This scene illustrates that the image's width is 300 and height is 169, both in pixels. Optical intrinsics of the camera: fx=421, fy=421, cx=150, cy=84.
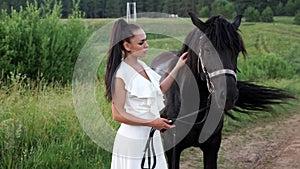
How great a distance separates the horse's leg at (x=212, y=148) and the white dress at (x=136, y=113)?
1.11 metres

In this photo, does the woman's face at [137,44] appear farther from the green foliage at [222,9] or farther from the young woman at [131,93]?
the green foliage at [222,9]

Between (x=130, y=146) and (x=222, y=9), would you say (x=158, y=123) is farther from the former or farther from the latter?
(x=222, y=9)

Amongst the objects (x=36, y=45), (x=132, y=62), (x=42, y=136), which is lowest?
(x=42, y=136)

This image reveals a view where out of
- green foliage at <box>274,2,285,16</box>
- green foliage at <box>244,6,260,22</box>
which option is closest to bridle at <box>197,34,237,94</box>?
green foliage at <box>244,6,260,22</box>

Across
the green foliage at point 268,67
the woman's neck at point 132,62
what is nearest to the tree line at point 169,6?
the green foliage at point 268,67

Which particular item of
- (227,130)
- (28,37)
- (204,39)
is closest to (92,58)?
(204,39)

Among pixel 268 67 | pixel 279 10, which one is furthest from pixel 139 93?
pixel 279 10

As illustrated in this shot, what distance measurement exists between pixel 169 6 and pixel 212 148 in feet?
40.5

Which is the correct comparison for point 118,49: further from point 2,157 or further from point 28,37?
point 28,37

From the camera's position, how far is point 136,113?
8.73 feet

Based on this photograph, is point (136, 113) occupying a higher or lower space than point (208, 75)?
lower

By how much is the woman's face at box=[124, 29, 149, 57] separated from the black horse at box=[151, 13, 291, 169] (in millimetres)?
623

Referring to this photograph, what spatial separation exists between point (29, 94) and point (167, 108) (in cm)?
317

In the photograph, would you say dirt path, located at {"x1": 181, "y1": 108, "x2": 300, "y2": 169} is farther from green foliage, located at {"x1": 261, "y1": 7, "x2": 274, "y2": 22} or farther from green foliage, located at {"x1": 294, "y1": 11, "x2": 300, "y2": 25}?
green foliage, located at {"x1": 294, "y1": 11, "x2": 300, "y2": 25}
